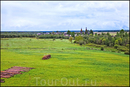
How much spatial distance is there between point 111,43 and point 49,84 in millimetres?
82412

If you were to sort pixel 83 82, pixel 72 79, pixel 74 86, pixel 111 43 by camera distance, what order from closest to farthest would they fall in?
1. pixel 74 86
2. pixel 83 82
3. pixel 72 79
4. pixel 111 43

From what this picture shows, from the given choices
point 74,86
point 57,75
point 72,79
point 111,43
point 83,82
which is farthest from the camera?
point 111,43

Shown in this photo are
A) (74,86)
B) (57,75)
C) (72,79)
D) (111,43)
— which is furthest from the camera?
(111,43)

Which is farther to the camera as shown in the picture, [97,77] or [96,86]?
[97,77]

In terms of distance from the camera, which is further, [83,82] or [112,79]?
[112,79]

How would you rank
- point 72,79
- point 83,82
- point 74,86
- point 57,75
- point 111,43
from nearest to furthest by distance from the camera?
1. point 74,86
2. point 83,82
3. point 72,79
4. point 57,75
5. point 111,43

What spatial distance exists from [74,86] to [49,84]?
3818mm

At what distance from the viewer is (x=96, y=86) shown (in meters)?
19.5

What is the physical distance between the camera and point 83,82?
67.4ft

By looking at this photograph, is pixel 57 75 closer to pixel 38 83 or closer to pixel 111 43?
pixel 38 83

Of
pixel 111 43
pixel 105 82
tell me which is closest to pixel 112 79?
pixel 105 82

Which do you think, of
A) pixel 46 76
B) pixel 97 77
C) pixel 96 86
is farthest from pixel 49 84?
pixel 97 77

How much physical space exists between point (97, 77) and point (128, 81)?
5015mm

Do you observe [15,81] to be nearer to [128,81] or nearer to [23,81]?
[23,81]
